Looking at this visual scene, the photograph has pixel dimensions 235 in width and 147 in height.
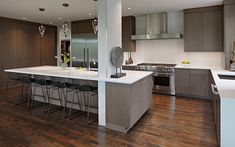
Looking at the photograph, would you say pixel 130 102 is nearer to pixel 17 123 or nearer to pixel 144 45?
pixel 17 123

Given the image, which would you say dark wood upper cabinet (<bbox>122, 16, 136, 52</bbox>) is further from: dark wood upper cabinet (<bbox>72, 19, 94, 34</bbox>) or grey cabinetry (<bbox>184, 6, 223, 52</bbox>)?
grey cabinetry (<bbox>184, 6, 223, 52</bbox>)

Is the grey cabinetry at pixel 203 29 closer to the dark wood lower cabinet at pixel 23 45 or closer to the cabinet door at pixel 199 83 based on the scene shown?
the cabinet door at pixel 199 83

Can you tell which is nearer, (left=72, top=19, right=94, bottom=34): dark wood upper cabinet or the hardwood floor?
the hardwood floor

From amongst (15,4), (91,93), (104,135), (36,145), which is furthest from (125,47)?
(36,145)

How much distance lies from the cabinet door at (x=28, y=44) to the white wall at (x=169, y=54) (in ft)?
13.4

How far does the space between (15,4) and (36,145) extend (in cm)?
397

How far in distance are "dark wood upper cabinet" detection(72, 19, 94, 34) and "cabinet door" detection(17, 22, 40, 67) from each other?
1.73m

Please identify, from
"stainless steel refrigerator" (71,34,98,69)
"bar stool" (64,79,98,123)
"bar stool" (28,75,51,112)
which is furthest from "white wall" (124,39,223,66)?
"bar stool" (28,75,51,112)

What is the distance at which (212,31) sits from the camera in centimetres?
511

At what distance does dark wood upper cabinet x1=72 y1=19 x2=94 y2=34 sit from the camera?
723cm

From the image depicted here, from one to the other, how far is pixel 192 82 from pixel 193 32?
59.6 inches

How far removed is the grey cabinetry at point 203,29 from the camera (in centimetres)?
504

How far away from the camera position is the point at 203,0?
14.8 feet

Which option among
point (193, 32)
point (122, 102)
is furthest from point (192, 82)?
point (122, 102)
